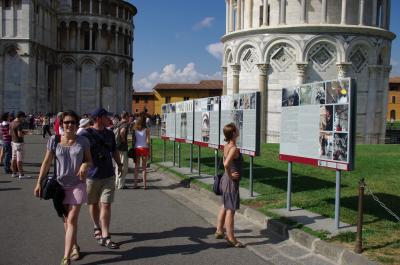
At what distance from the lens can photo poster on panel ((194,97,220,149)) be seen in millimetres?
12375

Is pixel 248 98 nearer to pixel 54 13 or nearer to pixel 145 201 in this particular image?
pixel 145 201

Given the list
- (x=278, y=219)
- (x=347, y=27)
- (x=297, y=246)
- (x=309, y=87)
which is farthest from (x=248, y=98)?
(x=347, y=27)

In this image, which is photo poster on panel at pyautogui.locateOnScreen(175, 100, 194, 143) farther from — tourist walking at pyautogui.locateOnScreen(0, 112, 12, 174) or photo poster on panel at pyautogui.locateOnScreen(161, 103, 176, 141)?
tourist walking at pyautogui.locateOnScreen(0, 112, 12, 174)

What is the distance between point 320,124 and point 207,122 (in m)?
5.80

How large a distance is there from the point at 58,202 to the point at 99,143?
1.31m

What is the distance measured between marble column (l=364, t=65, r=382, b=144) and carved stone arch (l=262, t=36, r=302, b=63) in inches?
195

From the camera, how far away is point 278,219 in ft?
26.1

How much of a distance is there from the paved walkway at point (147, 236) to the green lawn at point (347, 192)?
0.93 metres

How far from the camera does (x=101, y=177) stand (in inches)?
270

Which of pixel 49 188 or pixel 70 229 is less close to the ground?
pixel 49 188

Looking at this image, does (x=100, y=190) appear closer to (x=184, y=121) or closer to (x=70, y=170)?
(x=70, y=170)

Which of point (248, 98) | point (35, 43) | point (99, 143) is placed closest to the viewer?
point (99, 143)

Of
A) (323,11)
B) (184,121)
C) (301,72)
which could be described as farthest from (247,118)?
(323,11)

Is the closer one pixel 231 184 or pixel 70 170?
pixel 70 170
